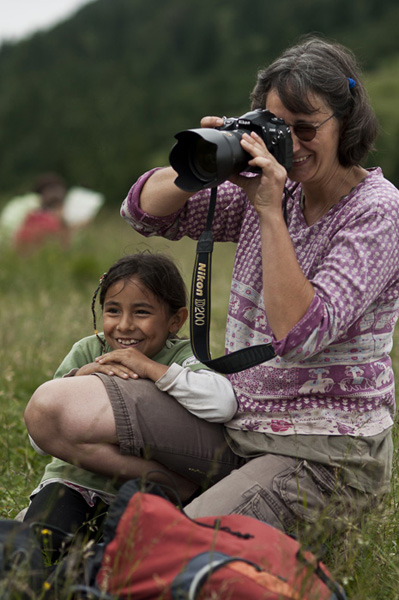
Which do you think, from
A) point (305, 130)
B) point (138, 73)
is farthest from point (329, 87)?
point (138, 73)

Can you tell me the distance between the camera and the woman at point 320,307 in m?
2.04

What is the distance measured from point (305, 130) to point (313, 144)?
44mm

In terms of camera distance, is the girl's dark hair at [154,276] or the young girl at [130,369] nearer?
the young girl at [130,369]

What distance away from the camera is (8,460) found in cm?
296

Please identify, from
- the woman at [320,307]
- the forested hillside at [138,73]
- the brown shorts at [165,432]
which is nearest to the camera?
the woman at [320,307]

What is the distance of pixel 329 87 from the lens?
7.16 ft

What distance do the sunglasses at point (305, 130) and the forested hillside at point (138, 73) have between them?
17.4 metres

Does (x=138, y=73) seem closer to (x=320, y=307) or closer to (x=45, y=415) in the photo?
(x=45, y=415)

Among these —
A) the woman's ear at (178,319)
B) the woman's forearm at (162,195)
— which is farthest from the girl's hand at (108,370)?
the woman's forearm at (162,195)

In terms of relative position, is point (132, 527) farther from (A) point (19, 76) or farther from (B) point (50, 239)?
(A) point (19, 76)

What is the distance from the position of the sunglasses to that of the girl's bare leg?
89cm

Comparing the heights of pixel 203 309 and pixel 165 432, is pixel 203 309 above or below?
above

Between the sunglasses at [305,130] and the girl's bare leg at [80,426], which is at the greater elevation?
the sunglasses at [305,130]

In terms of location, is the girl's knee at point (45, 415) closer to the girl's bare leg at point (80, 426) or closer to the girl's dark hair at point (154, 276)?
the girl's bare leg at point (80, 426)
